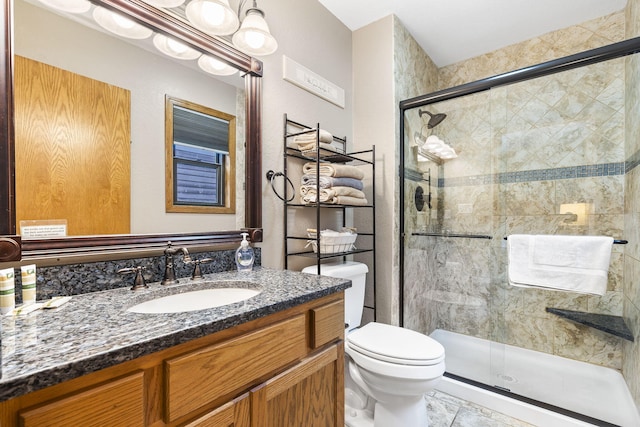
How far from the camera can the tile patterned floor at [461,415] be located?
5.28 ft

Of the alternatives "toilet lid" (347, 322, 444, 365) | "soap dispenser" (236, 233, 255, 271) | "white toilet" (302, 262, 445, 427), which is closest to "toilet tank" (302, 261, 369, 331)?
"white toilet" (302, 262, 445, 427)

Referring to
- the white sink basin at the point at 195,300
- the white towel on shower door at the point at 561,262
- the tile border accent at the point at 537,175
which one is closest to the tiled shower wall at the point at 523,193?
the tile border accent at the point at 537,175

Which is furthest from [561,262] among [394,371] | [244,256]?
[244,256]

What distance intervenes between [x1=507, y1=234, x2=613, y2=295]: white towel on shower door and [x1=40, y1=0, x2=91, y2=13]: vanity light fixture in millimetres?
2317

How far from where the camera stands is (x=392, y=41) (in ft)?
6.61

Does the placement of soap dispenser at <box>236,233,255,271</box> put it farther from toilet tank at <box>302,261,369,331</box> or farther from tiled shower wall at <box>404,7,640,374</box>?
tiled shower wall at <box>404,7,640,374</box>

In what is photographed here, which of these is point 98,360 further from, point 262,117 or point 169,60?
point 262,117

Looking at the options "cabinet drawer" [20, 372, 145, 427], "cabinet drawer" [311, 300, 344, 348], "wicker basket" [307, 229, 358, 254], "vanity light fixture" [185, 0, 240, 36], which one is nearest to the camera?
"cabinet drawer" [20, 372, 145, 427]

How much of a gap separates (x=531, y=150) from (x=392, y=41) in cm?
123

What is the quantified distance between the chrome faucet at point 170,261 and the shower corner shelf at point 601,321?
2.46 m

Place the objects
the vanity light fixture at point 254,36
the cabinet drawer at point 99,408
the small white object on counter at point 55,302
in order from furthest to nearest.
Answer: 1. the vanity light fixture at point 254,36
2. the small white object on counter at point 55,302
3. the cabinet drawer at point 99,408

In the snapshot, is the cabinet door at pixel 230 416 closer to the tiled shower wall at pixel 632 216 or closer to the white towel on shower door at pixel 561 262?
the white towel on shower door at pixel 561 262

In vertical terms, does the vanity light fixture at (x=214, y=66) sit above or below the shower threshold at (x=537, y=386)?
above

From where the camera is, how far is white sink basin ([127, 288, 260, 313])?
96 centimetres
